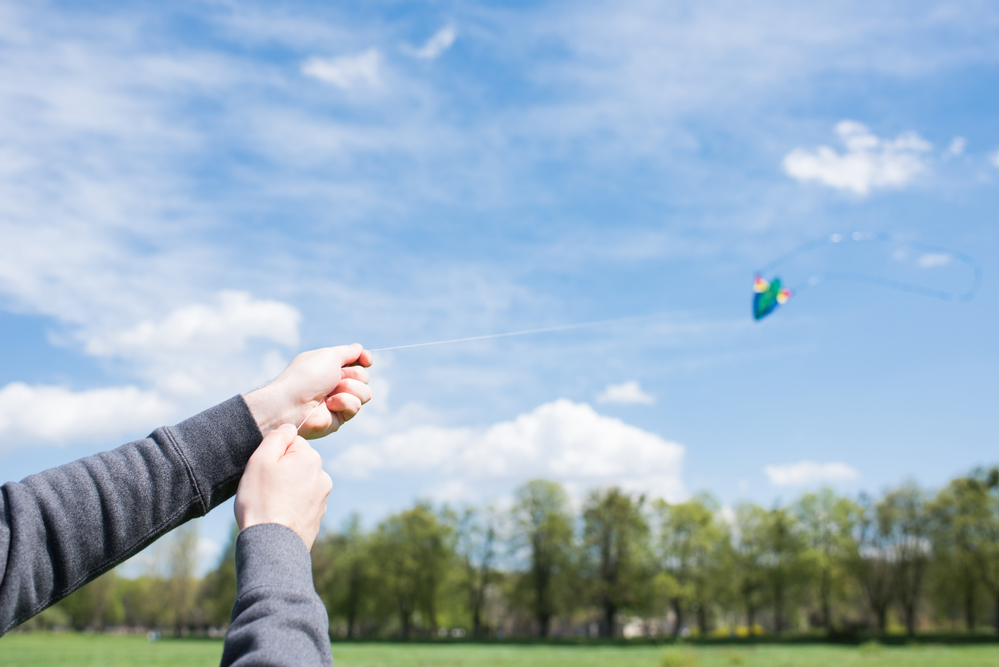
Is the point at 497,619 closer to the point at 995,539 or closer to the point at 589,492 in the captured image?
the point at 589,492

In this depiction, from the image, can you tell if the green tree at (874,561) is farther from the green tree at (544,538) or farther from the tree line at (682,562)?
the green tree at (544,538)

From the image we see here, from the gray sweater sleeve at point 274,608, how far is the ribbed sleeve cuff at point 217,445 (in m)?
0.33

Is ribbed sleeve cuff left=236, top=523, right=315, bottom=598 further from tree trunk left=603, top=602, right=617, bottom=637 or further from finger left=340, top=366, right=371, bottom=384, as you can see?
tree trunk left=603, top=602, right=617, bottom=637

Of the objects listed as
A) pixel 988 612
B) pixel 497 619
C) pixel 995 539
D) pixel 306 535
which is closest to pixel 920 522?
pixel 995 539

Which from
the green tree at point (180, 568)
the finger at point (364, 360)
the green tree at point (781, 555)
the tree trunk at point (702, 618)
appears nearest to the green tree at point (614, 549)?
the tree trunk at point (702, 618)

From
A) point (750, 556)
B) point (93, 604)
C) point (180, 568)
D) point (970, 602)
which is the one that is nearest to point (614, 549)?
point (750, 556)

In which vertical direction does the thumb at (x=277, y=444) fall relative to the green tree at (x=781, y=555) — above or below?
above

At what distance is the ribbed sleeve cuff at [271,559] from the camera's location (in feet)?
4.36

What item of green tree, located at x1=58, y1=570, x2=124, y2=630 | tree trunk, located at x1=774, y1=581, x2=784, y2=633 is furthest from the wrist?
green tree, located at x1=58, y1=570, x2=124, y2=630

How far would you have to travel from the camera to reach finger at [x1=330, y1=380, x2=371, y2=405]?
7.44 feet

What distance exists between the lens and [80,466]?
1583mm

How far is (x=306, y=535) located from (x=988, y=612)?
2956 inches

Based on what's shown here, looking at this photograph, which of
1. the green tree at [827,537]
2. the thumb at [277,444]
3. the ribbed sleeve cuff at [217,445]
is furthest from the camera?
the green tree at [827,537]

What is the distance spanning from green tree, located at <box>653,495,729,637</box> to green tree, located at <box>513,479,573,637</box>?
8.41m
